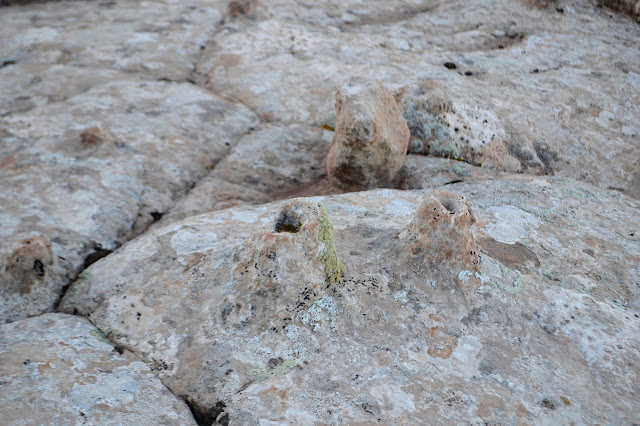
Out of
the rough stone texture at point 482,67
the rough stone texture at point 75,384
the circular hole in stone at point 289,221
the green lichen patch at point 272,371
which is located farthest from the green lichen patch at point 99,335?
the rough stone texture at point 482,67

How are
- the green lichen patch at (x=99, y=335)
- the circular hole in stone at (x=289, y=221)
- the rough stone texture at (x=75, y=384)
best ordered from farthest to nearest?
the circular hole in stone at (x=289, y=221) < the green lichen patch at (x=99, y=335) < the rough stone texture at (x=75, y=384)

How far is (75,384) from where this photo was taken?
187 cm

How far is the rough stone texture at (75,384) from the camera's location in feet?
5.77

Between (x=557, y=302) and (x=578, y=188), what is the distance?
48.8 inches

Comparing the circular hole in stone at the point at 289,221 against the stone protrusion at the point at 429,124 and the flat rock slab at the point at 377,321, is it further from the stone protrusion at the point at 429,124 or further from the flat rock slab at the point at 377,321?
the stone protrusion at the point at 429,124

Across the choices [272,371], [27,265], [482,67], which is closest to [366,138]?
[272,371]

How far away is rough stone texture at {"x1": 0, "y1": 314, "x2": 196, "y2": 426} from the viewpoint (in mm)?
1759

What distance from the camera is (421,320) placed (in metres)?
2.09

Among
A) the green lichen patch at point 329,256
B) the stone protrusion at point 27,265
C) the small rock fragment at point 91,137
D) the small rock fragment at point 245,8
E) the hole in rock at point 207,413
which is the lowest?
the stone protrusion at point 27,265

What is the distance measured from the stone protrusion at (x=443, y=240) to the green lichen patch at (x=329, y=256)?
0.34m

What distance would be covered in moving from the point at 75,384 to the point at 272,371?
72 centimetres

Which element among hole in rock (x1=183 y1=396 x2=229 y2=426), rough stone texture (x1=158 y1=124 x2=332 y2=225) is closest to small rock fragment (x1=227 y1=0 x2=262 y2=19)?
rough stone texture (x1=158 y1=124 x2=332 y2=225)

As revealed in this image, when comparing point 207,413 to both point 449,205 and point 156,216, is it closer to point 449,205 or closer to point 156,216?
point 449,205

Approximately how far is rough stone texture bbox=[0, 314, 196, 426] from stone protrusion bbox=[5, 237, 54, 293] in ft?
1.03
